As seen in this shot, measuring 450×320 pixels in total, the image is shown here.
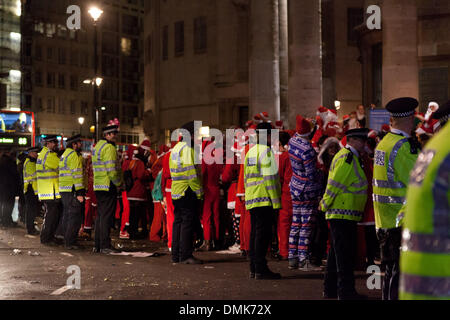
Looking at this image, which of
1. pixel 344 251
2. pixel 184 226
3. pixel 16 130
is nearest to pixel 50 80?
pixel 16 130

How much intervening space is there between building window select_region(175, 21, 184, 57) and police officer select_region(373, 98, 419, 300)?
39792 millimetres

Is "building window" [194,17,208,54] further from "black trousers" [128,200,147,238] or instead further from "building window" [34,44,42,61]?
"building window" [34,44,42,61]

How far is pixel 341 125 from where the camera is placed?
13.8m

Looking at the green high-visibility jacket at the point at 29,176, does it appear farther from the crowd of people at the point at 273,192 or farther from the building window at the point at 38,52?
the building window at the point at 38,52

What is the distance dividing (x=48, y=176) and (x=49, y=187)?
0.97ft

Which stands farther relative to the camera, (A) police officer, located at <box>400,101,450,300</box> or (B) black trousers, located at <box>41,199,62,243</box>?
(B) black trousers, located at <box>41,199,62,243</box>

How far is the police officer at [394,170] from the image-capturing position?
6.80 m

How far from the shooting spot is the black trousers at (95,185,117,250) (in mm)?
14609

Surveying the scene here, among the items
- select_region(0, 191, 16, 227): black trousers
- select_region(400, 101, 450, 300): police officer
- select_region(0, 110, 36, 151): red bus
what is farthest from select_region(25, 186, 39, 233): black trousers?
select_region(0, 110, 36, 151): red bus

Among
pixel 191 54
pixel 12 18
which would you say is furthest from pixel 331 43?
pixel 12 18

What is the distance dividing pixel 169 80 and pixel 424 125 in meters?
37.6

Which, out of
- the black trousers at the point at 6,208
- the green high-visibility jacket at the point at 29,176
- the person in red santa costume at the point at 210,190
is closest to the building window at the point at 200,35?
the black trousers at the point at 6,208
